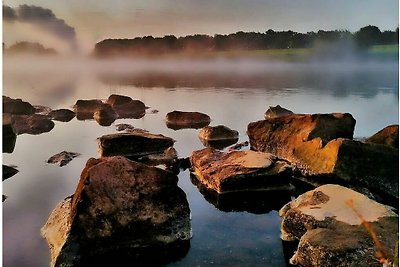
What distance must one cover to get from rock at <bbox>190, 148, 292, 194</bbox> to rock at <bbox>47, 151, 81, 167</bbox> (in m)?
1.62

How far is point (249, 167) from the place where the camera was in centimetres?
490

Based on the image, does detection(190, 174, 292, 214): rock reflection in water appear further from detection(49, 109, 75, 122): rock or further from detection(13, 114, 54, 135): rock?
detection(49, 109, 75, 122): rock

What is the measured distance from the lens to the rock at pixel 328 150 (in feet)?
14.8

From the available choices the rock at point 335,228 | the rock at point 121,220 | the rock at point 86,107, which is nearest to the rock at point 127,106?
the rock at point 86,107

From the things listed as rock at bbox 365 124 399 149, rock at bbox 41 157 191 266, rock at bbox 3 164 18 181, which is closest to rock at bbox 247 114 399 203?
rock at bbox 365 124 399 149

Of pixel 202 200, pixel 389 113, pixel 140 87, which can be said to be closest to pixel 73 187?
pixel 202 200

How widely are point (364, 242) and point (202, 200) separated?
1.85 meters

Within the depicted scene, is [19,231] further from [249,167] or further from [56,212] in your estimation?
[249,167]

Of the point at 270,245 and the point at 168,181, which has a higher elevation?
the point at 168,181

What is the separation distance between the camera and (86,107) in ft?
32.0

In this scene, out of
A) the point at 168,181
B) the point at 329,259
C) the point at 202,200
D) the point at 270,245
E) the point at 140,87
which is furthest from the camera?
the point at 140,87

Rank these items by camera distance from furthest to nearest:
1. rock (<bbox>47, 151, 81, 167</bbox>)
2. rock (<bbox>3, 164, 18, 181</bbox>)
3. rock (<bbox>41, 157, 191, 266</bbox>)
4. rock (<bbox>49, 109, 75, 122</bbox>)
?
1. rock (<bbox>49, 109, 75, 122</bbox>)
2. rock (<bbox>47, 151, 81, 167</bbox>)
3. rock (<bbox>3, 164, 18, 181</bbox>)
4. rock (<bbox>41, 157, 191, 266</bbox>)

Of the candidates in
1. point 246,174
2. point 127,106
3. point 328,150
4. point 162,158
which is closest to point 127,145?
point 162,158

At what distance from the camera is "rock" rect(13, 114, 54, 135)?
806 centimetres
